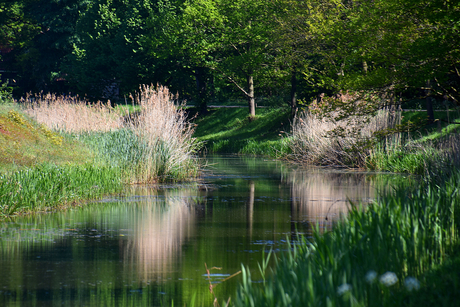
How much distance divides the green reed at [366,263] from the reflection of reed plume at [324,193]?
266 centimetres

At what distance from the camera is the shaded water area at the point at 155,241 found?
7.18 meters

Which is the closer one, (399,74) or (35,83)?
(399,74)

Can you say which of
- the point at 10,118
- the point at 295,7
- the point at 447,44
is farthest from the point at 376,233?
the point at 295,7

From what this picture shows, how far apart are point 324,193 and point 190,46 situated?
1272 inches

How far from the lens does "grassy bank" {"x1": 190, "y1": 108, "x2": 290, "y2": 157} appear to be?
37334mm

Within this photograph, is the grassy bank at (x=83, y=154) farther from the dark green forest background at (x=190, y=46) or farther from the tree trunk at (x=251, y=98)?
the tree trunk at (x=251, y=98)

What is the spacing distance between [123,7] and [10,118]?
40.7 m

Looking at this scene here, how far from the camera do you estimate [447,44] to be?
12406 millimetres

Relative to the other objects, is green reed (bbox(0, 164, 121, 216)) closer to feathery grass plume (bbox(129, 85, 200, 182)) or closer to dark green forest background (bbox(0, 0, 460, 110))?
feathery grass plume (bbox(129, 85, 200, 182))

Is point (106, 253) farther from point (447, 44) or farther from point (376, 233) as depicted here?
point (447, 44)

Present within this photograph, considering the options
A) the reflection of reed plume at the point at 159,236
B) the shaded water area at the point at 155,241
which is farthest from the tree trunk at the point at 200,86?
the reflection of reed plume at the point at 159,236

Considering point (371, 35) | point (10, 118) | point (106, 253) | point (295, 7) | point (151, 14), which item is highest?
point (151, 14)

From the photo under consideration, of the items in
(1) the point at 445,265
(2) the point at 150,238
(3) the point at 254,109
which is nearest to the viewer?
(1) the point at 445,265

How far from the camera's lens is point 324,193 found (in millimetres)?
16453
